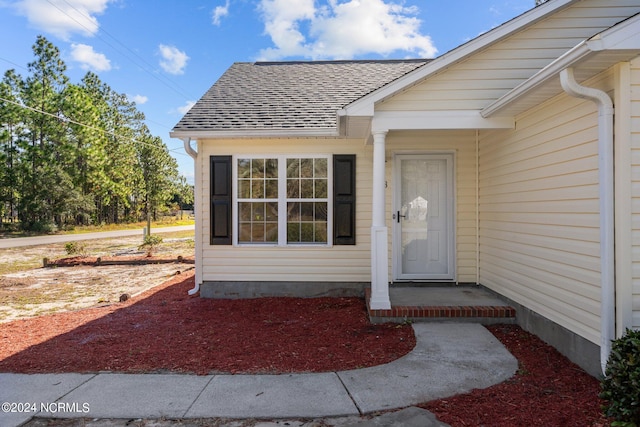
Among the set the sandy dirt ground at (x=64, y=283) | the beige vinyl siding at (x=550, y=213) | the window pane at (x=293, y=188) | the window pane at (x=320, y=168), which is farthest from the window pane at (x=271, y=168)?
the sandy dirt ground at (x=64, y=283)

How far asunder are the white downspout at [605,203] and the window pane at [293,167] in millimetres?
4197

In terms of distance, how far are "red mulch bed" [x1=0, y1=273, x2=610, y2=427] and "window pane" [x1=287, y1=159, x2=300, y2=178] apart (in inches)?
86.2

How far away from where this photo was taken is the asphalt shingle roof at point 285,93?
6418mm

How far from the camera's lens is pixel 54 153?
23203mm

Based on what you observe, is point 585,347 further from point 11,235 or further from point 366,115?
point 11,235

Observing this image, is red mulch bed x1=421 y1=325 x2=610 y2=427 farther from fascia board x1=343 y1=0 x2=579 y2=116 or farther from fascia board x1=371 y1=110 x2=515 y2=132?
fascia board x1=343 y1=0 x2=579 y2=116

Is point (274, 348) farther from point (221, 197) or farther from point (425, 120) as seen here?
point (425, 120)

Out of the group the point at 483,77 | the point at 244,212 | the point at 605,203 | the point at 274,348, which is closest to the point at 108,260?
the point at 244,212

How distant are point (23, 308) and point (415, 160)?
23.6 ft

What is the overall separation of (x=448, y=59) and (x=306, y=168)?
281 cm

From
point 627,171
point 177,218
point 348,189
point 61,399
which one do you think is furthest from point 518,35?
point 177,218

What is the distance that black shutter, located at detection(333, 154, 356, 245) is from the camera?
6.46 metres

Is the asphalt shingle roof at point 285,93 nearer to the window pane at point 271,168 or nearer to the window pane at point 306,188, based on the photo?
the window pane at point 271,168

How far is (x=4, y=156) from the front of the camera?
21875mm
